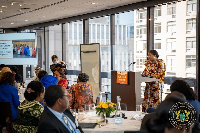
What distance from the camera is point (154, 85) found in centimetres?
754

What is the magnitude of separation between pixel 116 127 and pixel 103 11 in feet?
25.6

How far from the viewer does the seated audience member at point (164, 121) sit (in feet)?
3.61

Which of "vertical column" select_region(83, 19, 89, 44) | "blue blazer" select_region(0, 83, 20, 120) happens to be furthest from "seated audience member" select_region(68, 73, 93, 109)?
"vertical column" select_region(83, 19, 89, 44)

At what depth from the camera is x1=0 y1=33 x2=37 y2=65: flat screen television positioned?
13.1 meters

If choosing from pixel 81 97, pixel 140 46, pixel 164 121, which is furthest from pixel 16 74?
pixel 164 121

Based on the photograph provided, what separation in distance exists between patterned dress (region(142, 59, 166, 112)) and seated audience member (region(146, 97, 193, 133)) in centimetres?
633

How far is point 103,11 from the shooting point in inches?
456

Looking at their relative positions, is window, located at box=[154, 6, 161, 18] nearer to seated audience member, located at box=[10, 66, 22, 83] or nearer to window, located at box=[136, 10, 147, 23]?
window, located at box=[136, 10, 147, 23]

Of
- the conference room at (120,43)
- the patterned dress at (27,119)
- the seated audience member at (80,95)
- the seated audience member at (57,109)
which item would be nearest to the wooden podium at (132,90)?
the conference room at (120,43)

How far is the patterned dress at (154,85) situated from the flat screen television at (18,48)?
6.63 m

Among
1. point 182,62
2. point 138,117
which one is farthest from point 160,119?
point 182,62

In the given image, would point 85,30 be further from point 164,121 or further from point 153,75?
point 164,121

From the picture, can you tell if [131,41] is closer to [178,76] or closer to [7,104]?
[178,76]

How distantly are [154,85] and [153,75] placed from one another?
25cm
